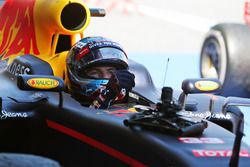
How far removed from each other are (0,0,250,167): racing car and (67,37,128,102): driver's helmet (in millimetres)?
95

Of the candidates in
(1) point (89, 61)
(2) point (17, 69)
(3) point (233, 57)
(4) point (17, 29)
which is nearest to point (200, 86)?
(1) point (89, 61)

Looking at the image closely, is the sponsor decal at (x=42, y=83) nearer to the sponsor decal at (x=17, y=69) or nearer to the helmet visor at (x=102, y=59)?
the helmet visor at (x=102, y=59)

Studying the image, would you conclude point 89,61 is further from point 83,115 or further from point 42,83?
point 83,115

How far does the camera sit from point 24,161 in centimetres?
468

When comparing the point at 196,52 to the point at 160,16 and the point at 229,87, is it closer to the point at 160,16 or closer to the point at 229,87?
the point at 160,16

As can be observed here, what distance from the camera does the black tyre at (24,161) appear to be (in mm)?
4559

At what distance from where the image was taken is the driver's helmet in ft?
16.4

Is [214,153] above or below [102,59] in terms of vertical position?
below

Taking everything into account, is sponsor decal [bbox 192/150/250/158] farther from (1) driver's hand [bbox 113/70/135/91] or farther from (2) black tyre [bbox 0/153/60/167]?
(1) driver's hand [bbox 113/70/135/91]

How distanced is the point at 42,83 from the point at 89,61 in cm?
45

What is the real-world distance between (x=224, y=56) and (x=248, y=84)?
0.41 m

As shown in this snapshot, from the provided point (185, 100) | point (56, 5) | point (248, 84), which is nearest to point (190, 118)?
point (185, 100)

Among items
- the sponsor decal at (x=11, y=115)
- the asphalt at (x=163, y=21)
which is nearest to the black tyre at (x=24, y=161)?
the sponsor decal at (x=11, y=115)

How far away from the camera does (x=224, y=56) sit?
281 inches
